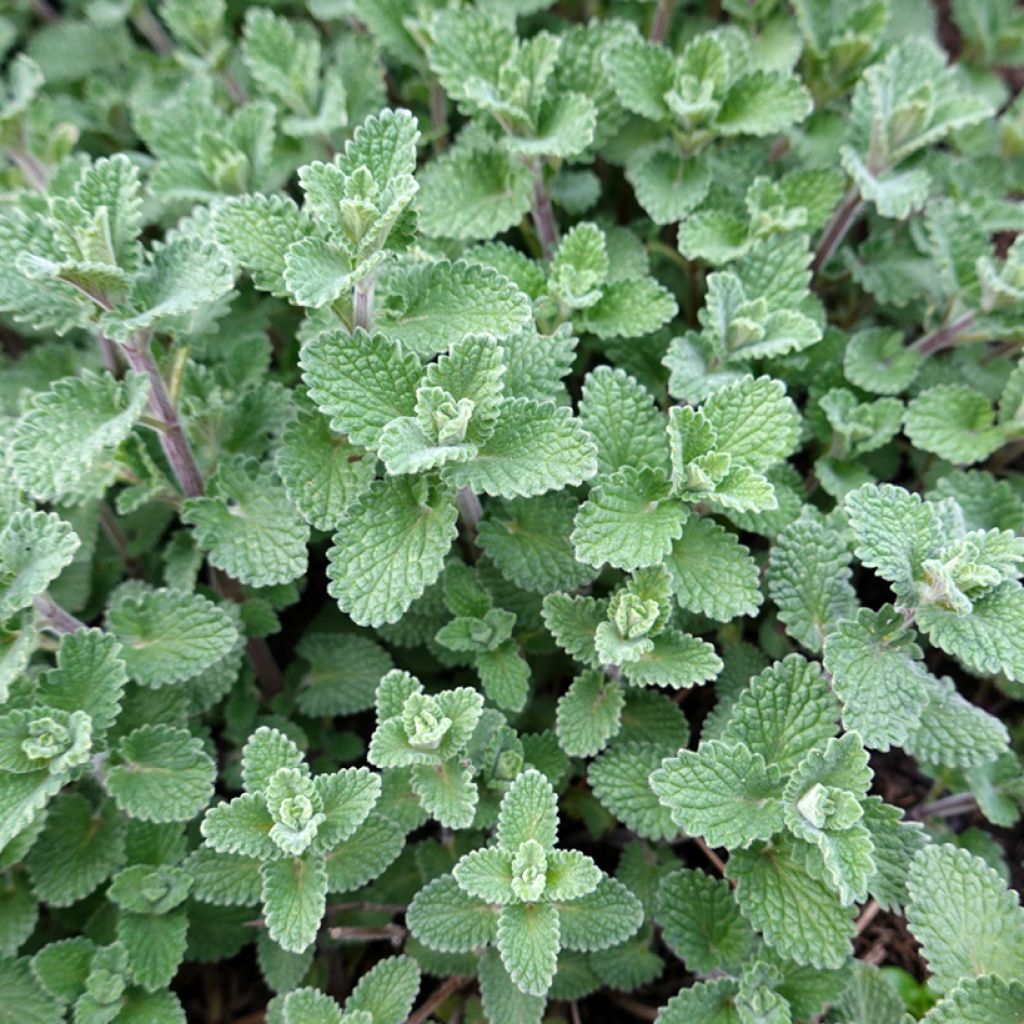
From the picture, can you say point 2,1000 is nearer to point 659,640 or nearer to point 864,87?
point 659,640

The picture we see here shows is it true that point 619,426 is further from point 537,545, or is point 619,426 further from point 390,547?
point 390,547

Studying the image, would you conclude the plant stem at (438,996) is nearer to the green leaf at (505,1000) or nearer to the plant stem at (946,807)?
the green leaf at (505,1000)

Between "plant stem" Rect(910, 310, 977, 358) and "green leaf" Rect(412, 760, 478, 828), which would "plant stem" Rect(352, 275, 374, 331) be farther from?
"plant stem" Rect(910, 310, 977, 358)

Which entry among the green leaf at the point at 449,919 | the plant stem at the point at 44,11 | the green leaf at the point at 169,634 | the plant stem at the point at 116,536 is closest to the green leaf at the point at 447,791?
the green leaf at the point at 449,919

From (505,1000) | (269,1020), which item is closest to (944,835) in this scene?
(505,1000)

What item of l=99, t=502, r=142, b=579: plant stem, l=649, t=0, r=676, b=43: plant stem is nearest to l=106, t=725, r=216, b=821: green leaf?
l=99, t=502, r=142, b=579: plant stem

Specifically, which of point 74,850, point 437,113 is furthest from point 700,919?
point 437,113
